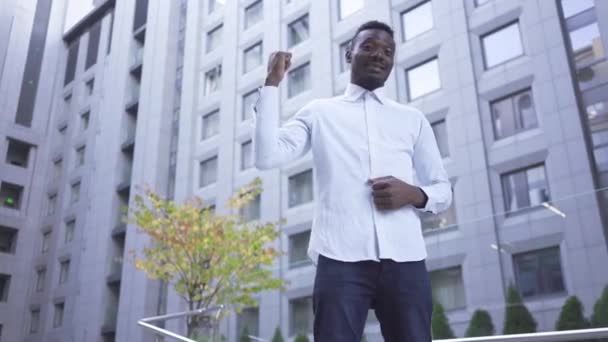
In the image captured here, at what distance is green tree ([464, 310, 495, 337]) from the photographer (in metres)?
6.10

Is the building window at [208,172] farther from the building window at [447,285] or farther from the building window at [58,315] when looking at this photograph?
the building window at [447,285]

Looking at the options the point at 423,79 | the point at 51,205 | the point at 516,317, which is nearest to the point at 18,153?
the point at 51,205

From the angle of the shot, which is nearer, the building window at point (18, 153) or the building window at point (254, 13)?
the building window at point (254, 13)

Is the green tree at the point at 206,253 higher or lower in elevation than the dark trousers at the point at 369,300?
higher

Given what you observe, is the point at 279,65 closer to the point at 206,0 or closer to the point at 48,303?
the point at 206,0

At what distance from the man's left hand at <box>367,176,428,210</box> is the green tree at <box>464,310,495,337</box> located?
5121 millimetres

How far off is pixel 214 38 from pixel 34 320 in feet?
45.7

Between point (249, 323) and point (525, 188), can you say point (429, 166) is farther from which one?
point (525, 188)

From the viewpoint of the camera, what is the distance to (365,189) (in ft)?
4.53

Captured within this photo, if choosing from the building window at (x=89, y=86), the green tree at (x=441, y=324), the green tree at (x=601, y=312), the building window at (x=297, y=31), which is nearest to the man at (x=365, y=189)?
the green tree at (x=601, y=312)

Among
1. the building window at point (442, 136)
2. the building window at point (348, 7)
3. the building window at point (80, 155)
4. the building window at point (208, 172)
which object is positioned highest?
the building window at point (348, 7)

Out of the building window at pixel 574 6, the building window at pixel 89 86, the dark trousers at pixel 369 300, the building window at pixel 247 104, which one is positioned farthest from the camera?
the building window at pixel 89 86

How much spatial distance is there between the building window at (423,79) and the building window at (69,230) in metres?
15.5

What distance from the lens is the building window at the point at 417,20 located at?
1301cm
